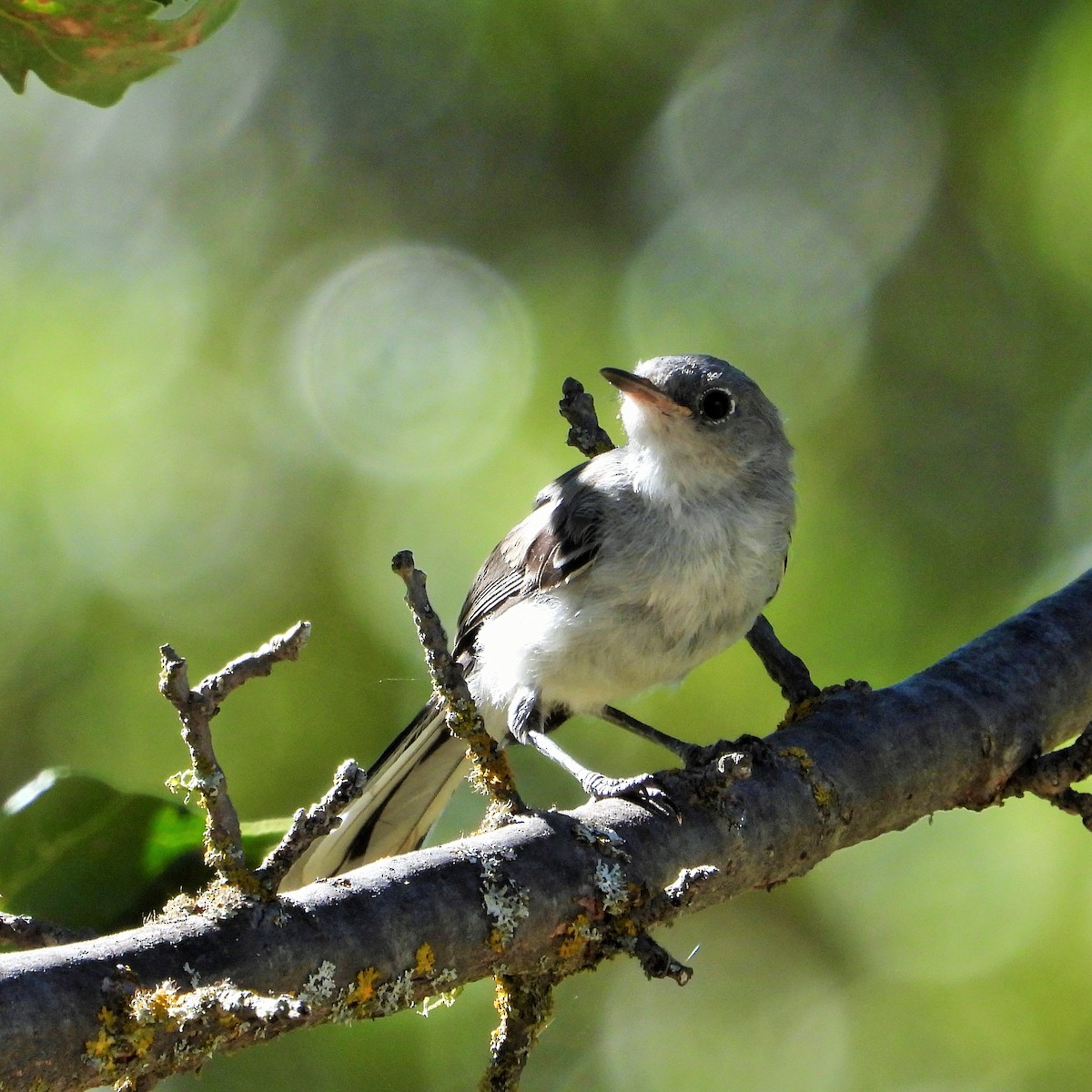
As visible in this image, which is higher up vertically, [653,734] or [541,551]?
[541,551]

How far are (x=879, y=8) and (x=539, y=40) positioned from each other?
1425 millimetres

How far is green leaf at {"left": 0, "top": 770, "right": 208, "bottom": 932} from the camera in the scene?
2236mm

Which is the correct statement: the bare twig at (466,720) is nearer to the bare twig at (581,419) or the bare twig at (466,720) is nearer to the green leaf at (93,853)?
the green leaf at (93,853)

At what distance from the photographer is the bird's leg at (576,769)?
8.68 feet

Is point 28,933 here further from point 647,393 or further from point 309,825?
point 647,393

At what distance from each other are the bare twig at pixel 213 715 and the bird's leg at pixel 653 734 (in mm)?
1658

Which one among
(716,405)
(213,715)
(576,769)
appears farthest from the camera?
(716,405)

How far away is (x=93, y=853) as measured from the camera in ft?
7.43

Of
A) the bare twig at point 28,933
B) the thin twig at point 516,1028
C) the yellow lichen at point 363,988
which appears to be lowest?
the thin twig at point 516,1028

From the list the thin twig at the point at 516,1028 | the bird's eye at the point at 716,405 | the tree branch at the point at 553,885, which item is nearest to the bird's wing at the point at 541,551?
the bird's eye at the point at 716,405

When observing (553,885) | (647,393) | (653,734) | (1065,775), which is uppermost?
(647,393)

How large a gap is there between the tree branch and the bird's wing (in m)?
0.95

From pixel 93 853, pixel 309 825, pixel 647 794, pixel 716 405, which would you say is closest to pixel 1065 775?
pixel 647 794

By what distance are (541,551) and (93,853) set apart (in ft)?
6.31
